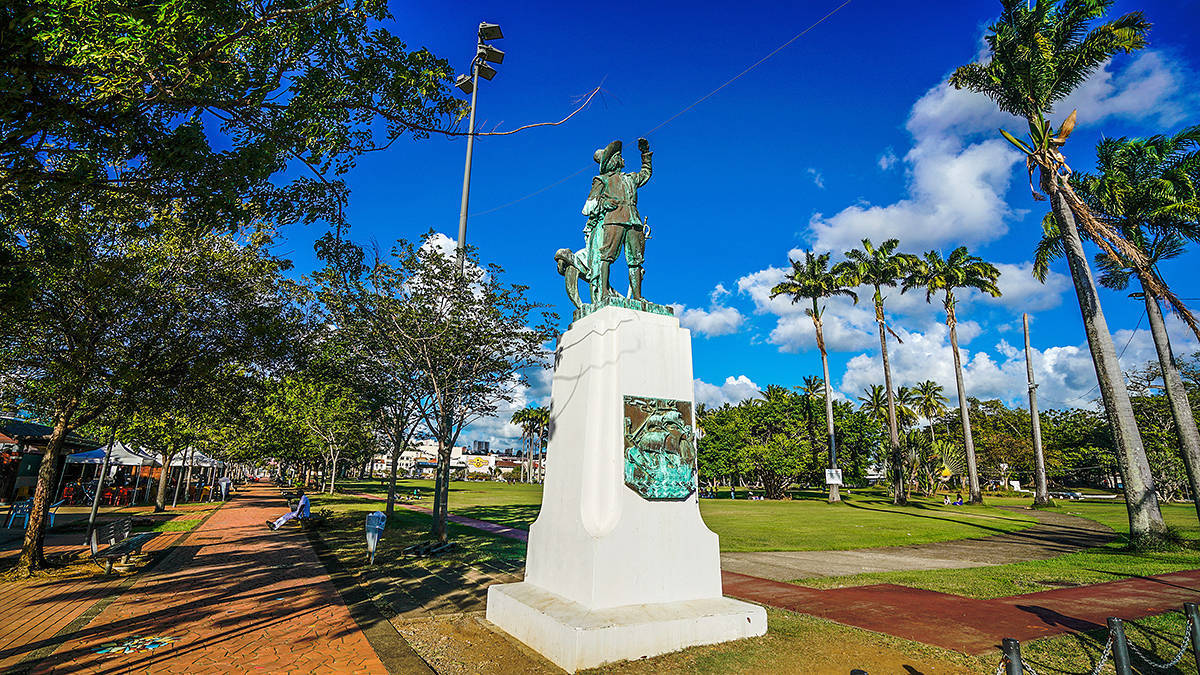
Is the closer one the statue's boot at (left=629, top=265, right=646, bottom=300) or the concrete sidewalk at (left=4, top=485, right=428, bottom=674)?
the concrete sidewalk at (left=4, top=485, right=428, bottom=674)

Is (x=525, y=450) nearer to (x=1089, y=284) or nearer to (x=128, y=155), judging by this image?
(x=1089, y=284)

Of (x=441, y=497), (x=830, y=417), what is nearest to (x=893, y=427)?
(x=830, y=417)

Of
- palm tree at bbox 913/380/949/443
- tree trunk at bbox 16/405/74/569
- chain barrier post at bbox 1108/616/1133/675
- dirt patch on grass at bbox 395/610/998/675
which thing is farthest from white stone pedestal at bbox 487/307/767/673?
palm tree at bbox 913/380/949/443

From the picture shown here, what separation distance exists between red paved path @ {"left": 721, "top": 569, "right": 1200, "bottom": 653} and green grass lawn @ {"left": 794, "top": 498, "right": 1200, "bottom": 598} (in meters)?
0.43

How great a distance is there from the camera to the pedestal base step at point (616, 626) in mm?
5121

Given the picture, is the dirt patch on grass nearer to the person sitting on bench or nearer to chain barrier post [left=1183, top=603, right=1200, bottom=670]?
chain barrier post [left=1183, top=603, right=1200, bottom=670]

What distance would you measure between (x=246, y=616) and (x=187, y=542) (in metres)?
8.99

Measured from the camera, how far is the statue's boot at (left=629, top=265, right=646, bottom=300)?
293 inches

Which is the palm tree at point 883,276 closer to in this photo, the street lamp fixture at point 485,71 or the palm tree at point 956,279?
the palm tree at point 956,279

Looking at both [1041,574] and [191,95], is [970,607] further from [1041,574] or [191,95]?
[191,95]

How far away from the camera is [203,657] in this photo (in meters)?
5.62

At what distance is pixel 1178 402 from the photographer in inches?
567

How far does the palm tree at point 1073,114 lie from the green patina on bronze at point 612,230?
13211 millimetres

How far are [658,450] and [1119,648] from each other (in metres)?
4.15
